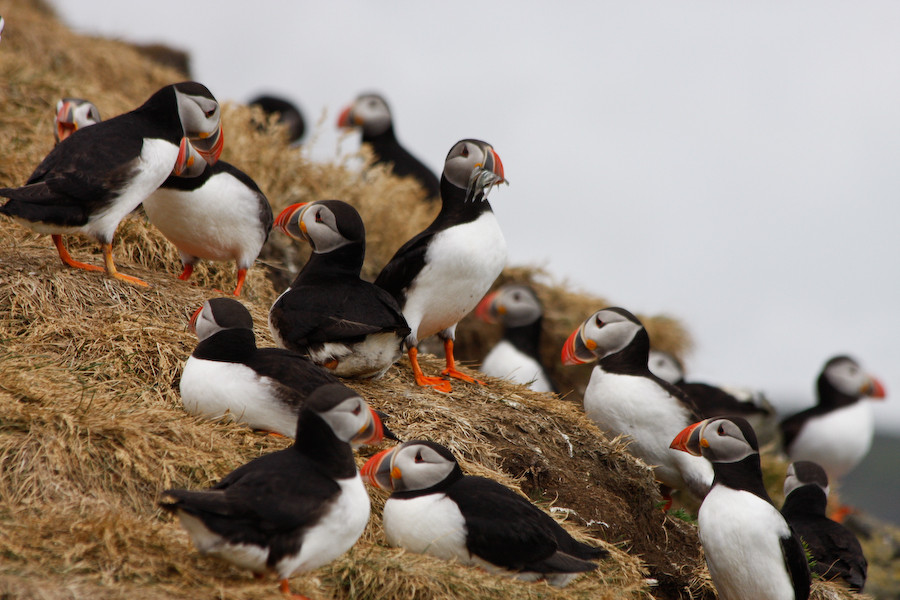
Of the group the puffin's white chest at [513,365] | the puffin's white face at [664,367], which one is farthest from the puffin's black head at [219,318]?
the puffin's white face at [664,367]

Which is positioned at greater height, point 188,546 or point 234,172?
point 234,172

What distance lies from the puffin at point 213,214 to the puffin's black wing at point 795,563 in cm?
356

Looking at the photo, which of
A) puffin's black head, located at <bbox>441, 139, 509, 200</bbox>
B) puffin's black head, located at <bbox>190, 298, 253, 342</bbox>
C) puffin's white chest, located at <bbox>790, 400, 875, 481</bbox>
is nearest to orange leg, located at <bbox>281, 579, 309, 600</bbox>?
puffin's black head, located at <bbox>190, 298, 253, 342</bbox>

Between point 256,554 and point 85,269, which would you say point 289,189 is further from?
point 256,554

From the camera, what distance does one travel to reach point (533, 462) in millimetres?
5156

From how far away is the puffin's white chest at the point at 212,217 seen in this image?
563 centimetres

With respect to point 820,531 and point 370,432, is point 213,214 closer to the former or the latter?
point 370,432

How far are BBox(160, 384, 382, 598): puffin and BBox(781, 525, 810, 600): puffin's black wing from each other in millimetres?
2278

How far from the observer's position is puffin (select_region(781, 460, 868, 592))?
225 inches

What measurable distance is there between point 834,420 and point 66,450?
8489 mm

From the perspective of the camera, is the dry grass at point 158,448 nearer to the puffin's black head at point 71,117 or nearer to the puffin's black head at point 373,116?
the puffin's black head at point 71,117

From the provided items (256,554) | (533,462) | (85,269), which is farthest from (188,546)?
(85,269)

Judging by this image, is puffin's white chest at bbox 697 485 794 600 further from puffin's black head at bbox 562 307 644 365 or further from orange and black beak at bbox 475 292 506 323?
orange and black beak at bbox 475 292 506 323

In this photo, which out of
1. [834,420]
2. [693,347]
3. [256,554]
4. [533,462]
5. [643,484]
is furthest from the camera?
[693,347]
